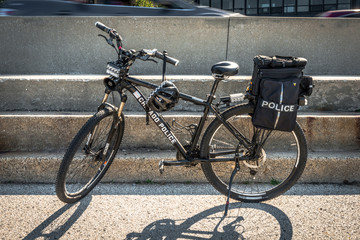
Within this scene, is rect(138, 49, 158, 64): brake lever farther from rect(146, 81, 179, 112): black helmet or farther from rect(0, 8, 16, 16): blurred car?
rect(0, 8, 16, 16): blurred car

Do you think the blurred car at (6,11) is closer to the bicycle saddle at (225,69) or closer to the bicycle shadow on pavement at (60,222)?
the bicycle shadow on pavement at (60,222)

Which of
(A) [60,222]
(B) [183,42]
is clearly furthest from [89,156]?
(B) [183,42]

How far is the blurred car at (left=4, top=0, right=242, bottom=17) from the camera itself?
18.0ft

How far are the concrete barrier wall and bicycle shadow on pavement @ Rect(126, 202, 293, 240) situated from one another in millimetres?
2685

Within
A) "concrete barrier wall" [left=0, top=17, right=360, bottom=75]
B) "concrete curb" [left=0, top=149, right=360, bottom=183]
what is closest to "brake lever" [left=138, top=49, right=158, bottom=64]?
"concrete curb" [left=0, top=149, right=360, bottom=183]

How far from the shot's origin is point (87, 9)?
18.1 feet

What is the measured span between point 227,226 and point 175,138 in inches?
35.9

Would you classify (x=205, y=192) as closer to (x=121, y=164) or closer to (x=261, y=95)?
(x=121, y=164)

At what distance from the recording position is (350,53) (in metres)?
5.21

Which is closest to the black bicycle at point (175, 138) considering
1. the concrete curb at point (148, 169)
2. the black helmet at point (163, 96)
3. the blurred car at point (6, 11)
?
the black helmet at point (163, 96)

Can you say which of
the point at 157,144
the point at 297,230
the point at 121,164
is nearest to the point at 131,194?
the point at 121,164

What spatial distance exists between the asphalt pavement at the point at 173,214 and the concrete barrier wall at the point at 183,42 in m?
2.25

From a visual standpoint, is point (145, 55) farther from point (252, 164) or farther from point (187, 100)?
point (252, 164)

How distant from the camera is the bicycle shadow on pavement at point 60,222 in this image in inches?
107
